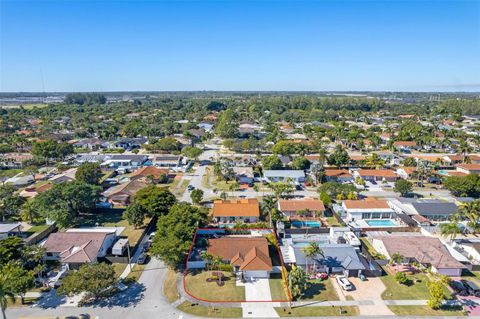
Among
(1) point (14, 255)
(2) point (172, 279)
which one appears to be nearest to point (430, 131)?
(2) point (172, 279)

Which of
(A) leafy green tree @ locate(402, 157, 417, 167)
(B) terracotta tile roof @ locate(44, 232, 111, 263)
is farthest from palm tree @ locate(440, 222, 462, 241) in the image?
(B) terracotta tile roof @ locate(44, 232, 111, 263)

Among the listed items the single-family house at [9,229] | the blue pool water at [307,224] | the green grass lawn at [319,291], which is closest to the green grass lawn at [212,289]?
the green grass lawn at [319,291]

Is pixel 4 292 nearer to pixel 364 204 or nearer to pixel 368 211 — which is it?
pixel 368 211

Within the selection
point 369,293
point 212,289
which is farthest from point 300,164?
point 212,289

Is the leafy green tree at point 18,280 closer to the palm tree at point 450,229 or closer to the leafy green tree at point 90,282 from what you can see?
the leafy green tree at point 90,282

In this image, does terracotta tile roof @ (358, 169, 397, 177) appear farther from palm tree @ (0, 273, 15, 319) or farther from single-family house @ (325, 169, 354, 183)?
palm tree @ (0, 273, 15, 319)

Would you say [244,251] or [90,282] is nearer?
[90,282]
